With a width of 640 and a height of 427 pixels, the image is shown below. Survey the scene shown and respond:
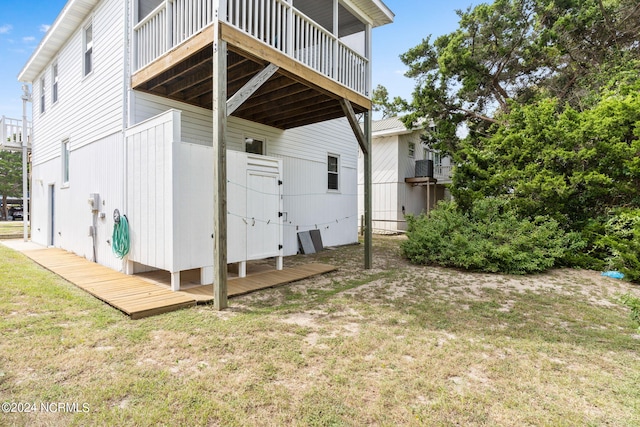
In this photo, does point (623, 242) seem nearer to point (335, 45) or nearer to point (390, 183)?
point (335, 45)

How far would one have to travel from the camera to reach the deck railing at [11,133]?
1162 centimetres

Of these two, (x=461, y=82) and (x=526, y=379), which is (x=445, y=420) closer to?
(x=526, y=379)

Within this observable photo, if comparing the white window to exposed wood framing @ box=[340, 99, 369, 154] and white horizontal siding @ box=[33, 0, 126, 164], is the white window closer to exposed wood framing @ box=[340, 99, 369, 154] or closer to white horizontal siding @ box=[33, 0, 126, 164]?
exposed wood framing @ box=[340, 99, 369, 154]

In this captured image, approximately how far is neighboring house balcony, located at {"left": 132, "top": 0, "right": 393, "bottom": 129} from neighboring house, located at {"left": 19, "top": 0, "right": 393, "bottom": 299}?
2 centimetres

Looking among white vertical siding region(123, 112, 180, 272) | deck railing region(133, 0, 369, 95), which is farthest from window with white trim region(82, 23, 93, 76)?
white vertical siding region(123, 112, 180, 272)

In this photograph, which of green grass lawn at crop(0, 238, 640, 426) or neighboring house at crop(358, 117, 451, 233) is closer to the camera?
green grass lawn at crop(0, 238, 640, 426)

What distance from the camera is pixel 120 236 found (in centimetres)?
604

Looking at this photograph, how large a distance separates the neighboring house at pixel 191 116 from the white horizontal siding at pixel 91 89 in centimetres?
5

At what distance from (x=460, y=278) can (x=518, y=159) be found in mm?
4015

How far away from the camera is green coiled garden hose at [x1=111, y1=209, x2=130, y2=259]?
589 cm

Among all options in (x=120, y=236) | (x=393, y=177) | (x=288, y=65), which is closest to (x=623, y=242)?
(x=288, y=65)

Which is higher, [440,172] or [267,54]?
[267,54]

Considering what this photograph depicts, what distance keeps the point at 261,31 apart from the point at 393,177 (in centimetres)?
1213

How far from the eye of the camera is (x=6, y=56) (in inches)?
633
